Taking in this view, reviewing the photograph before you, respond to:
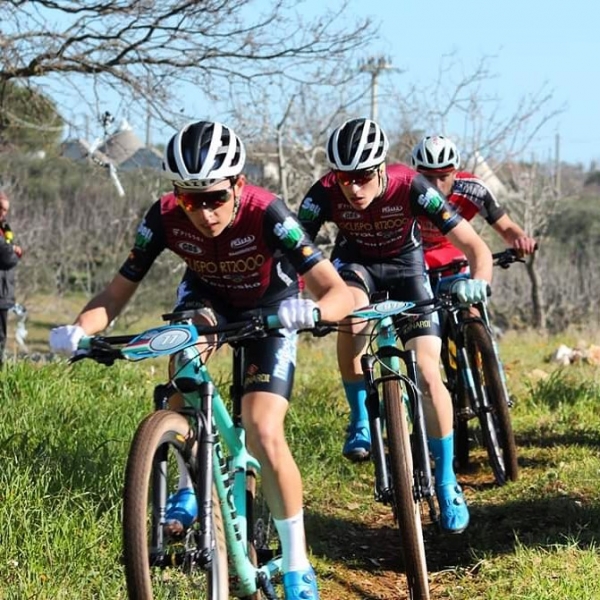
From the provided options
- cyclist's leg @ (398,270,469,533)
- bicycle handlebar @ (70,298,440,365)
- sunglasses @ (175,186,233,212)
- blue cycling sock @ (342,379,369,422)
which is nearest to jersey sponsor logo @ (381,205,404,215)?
cyclist's leg @ (398,270,469,533)

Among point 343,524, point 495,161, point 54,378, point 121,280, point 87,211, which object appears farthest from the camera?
point 87,211

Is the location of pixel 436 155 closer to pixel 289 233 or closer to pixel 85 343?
pixel 289 233

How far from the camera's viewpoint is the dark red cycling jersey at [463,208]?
699cm

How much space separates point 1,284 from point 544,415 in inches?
187

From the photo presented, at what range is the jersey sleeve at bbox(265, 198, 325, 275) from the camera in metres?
4.05

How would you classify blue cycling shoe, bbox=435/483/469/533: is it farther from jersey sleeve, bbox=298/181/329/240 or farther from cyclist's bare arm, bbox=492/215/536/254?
cyclist's bare arm, bbox=492/215/536/254

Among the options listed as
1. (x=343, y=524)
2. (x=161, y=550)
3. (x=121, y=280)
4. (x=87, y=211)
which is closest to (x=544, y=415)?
(x=343, y=524)

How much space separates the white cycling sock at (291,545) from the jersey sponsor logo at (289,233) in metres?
1.10

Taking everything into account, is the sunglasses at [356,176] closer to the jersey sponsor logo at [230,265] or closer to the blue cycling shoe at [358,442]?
the jersey sponsor logo at [230,265]

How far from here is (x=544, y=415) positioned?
315 inches

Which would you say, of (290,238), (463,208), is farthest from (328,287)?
(463,208)

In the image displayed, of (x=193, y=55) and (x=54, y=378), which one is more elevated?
(x=193, y=55)

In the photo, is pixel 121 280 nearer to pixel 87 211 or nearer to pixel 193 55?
pixel 193 55

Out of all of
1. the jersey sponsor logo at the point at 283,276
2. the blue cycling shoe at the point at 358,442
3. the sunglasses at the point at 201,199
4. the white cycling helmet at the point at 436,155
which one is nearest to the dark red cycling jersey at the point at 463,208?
the white cycling helmet at the point at 436,155
